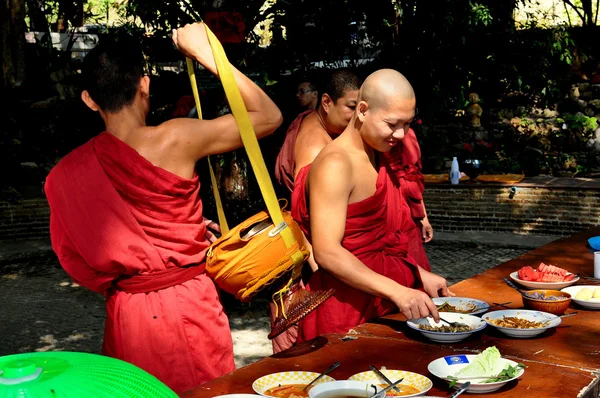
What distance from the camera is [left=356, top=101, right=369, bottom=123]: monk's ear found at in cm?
299

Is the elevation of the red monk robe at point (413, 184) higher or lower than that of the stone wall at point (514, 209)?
higher

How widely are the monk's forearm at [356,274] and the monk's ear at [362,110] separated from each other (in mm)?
521

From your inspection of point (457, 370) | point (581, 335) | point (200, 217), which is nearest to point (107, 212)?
point (200, 217)

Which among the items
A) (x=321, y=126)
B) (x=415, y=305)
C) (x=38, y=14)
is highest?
(x=38, y=14)

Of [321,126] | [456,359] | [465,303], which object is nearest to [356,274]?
[465,303]

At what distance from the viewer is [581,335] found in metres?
2.71

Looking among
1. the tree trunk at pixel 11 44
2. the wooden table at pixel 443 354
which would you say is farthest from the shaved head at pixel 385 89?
the tree trunk at pixel 11 44

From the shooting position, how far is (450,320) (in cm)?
279

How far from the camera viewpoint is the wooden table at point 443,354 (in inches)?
87.0

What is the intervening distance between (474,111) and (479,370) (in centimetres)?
1096

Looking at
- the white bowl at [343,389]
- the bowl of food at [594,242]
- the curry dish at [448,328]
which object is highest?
the white bowl at [343,389]

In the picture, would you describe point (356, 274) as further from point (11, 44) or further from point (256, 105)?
point (11, 44)

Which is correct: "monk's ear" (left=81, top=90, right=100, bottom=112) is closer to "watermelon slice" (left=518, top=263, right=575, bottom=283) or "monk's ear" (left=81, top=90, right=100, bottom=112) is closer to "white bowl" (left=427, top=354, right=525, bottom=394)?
"white bowl" (left=427, top=354, right=525, bottom=394)

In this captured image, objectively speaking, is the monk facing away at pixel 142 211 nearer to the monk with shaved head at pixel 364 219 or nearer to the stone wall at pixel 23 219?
the monk with shaved head at pixel 364 219
